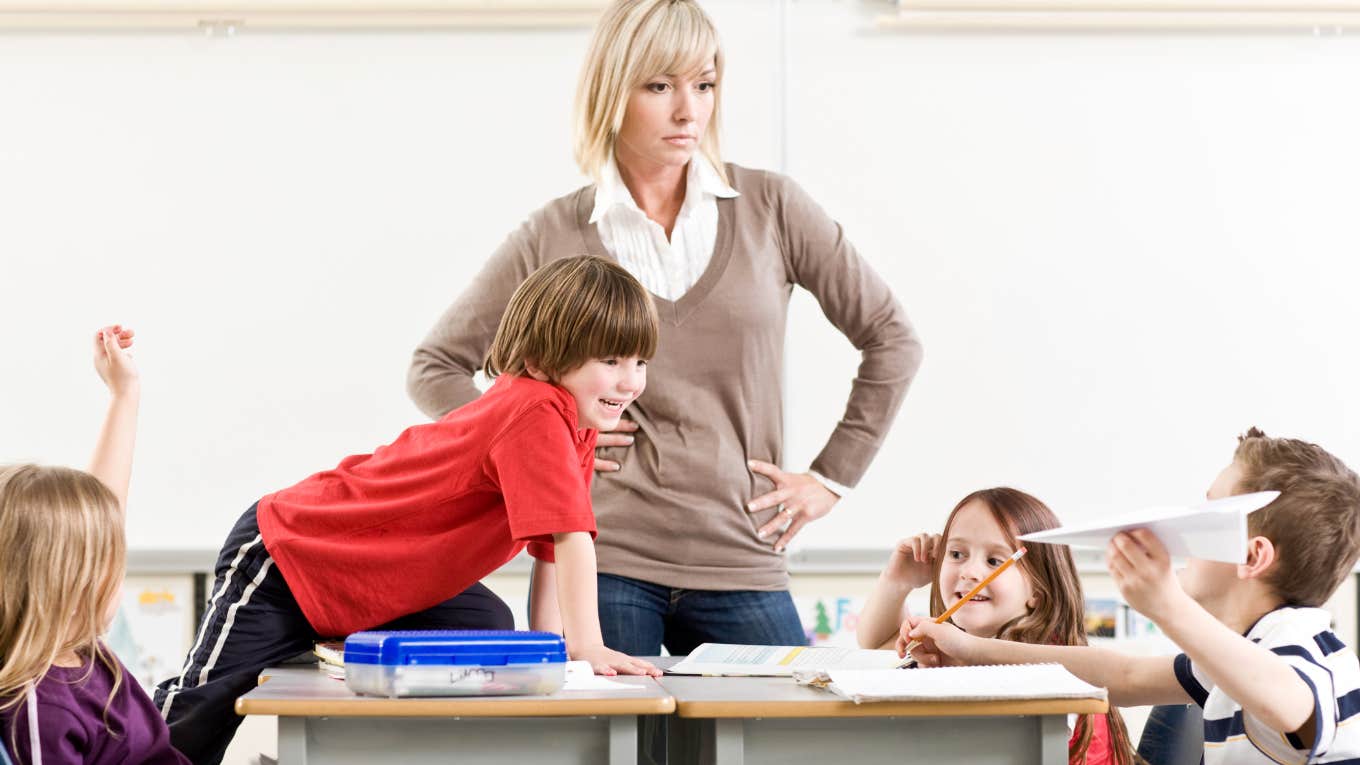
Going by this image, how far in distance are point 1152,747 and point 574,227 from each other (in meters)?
1.22

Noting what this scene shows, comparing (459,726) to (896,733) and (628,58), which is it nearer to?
(896,733)

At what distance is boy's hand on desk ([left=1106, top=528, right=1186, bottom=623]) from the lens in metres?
1.42

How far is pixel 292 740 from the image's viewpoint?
1.41 meters

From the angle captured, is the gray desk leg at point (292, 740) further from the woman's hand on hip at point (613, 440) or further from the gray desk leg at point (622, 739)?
the woman's hand on hip at point (613, 440)

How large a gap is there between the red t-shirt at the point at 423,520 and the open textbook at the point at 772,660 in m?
0.23

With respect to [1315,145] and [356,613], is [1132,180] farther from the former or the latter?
[356,613]

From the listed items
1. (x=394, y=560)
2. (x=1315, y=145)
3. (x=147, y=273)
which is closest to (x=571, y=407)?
(x=394, y=560)

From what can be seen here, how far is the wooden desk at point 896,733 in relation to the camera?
1.45 m

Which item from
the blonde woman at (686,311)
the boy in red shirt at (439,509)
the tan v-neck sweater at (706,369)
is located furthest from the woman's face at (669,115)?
the boy in red shirt at (439,509)

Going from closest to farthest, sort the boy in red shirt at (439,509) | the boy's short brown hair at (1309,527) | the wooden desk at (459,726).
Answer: the wooden desk at (459,726) → the boy's short brown hair at (1309,527) → the boy in red shirt at (439,509)

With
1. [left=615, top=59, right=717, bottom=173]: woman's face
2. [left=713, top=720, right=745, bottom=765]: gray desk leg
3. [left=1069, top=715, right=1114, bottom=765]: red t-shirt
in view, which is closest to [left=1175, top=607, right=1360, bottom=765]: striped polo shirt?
[left=1069, top=715, right=1114, bottom=765]: red t-shirt

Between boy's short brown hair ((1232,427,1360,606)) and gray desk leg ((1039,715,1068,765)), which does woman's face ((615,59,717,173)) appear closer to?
boy's short brown hair ((1232,427,1360,606))

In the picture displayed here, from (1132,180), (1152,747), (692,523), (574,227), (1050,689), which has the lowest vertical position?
(1152,747)

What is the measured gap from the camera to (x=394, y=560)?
1882mm
